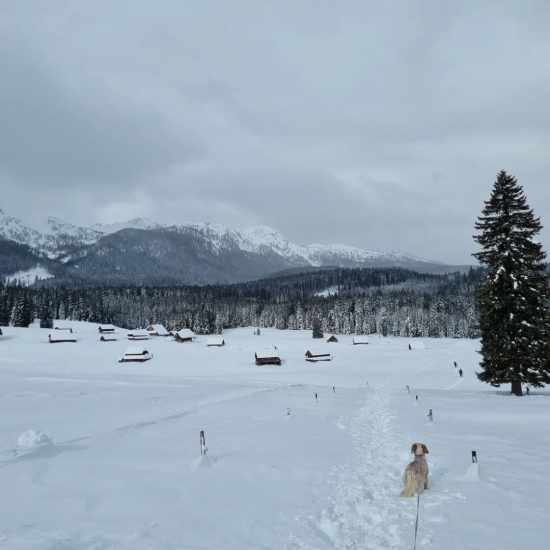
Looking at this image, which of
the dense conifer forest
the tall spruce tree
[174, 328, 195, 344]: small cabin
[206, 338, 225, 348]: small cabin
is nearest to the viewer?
the tall spruce tree

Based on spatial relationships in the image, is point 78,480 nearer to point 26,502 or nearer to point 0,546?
point 26,502

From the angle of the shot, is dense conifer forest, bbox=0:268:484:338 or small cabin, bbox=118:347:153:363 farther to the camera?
dense conifer forest, bbox=0:268:484:338

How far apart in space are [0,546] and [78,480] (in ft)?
11.3

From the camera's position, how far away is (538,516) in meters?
7.27

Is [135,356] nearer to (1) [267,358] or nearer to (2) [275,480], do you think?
(1) [267,358]

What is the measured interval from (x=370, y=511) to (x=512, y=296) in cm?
2333

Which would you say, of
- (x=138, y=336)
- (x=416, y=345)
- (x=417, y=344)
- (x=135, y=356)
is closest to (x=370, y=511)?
(x=135, y=356)

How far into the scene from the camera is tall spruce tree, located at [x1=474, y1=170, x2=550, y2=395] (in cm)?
2533

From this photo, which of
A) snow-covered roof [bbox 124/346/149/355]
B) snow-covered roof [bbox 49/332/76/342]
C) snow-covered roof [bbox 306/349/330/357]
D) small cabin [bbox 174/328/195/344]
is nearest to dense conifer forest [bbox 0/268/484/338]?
small cabin [bbox 174/328/195/344]

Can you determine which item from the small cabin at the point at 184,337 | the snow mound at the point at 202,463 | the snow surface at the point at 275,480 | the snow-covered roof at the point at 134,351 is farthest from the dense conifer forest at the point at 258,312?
the snow mound at the point at 202,463

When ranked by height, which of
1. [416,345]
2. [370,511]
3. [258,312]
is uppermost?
[258,312]

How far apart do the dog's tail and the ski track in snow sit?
0.13m

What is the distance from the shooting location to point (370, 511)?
24.8 feet

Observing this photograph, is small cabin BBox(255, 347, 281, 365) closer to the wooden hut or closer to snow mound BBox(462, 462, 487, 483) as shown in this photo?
the wooden hut
